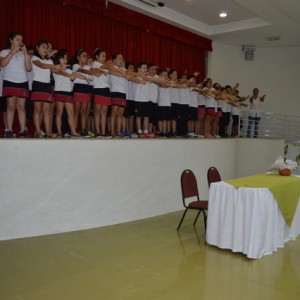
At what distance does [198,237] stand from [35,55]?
11.1 ft

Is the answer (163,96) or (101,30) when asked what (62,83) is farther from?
(101,30)

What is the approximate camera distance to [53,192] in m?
4.79

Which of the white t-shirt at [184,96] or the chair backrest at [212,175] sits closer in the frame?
the chair backrest at [212,175]

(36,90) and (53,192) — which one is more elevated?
(36,90)

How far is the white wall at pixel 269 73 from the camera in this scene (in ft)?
35.8

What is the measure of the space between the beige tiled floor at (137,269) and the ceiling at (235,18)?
507 cm

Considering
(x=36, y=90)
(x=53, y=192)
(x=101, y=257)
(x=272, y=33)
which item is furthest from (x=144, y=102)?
(x=272, y=33)

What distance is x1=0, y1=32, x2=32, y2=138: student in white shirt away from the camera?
4809 millimetres

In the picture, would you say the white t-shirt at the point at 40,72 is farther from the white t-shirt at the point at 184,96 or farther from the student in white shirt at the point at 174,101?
the white t-shirt at the point at 184,96

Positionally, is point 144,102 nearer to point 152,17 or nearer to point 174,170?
point 174,170

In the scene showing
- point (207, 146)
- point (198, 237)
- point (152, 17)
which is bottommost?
point (198, 237)

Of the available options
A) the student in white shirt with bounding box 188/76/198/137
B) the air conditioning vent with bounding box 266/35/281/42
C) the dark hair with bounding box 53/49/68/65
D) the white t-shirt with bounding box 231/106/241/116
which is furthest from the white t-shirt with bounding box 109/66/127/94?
the air conditioning vent with bounding box 266/35/281/42

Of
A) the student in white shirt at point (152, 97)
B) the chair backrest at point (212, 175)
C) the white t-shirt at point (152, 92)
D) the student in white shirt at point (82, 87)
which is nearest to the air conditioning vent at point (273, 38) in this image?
the student in white shirt at point (152, 97)
